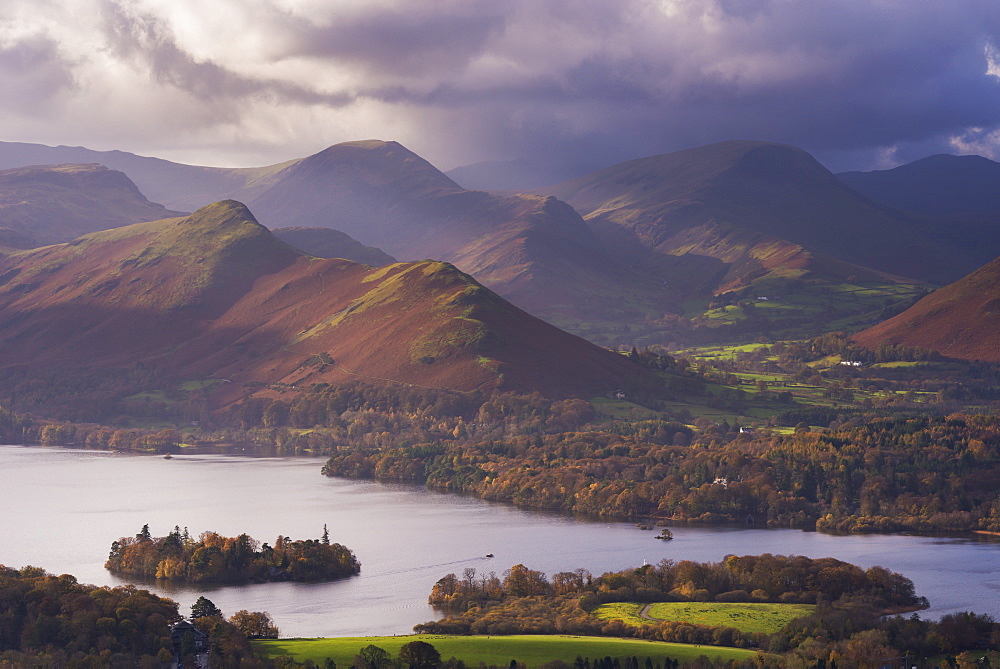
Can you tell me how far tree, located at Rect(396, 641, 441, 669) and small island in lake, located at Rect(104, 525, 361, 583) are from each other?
34.2 m

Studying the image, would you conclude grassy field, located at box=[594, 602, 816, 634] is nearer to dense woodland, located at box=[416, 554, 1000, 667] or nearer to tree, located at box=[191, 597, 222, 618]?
dense woodland, located at box=[416, 554, 1000, 667]

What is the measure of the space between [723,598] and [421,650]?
89.3 ft

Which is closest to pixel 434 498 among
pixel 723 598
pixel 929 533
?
pixel 929 533

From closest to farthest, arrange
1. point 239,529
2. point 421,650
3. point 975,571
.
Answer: point 421,650 < point 975,571 < point 239,529

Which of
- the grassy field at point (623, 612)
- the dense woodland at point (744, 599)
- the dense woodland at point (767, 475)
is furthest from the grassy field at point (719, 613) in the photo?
the dense woodland at point (767, 475)

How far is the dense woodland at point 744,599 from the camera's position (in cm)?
8169

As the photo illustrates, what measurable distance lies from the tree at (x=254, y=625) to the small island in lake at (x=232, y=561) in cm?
2258

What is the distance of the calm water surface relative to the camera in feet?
333

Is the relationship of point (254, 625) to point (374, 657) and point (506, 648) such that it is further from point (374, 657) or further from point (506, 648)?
point (506, 648)

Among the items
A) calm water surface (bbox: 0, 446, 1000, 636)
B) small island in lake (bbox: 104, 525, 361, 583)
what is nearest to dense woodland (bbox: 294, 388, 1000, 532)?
calm water surface (bbox: 0, 446, 1000, 636)

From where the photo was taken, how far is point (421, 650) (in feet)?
257

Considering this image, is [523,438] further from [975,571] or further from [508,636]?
[508,636]

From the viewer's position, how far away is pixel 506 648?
82250 millimetres

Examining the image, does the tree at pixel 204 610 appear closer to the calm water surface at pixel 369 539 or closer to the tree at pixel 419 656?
the calm water surface at pixel 369 539
